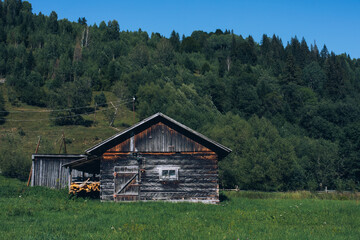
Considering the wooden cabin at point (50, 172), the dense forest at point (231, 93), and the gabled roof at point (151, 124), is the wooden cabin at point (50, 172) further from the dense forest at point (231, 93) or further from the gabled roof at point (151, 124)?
the dense forest at point (231, 93)

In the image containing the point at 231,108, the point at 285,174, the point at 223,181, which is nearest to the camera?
the point at 223,181

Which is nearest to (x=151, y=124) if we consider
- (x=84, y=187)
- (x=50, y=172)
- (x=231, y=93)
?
(x=84, y=187)

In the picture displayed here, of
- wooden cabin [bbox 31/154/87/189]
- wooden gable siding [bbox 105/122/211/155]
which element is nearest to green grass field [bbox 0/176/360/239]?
wooden gable siding [bbox 105/122/211/155]

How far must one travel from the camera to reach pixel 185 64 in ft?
529

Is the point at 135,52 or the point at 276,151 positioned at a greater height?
the point at 135,52

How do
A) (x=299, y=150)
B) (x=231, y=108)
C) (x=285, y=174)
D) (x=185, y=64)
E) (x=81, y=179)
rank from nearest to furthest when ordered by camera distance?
(x=81, y=179)
(x=285, y=174)
(x=299, y=150)
(x=231, y=108)
(x=185, y=64)

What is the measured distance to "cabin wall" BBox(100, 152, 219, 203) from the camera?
25.4 meters

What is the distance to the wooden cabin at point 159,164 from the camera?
25.5m

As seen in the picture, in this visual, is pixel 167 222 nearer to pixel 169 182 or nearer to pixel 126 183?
pixel 169 182

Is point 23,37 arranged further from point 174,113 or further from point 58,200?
point 58,200

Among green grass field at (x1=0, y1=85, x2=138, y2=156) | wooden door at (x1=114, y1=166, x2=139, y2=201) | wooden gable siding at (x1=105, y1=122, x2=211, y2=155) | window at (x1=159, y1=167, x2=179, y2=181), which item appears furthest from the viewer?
green grass field at (x1=0, y1=85, x2=138, y2=156)

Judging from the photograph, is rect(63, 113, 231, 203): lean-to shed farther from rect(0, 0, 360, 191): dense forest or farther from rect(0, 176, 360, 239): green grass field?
rect(0, 0, 360, 191): dense forest

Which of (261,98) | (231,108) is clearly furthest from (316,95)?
(231,108)

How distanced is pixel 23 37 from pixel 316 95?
129007 mm
